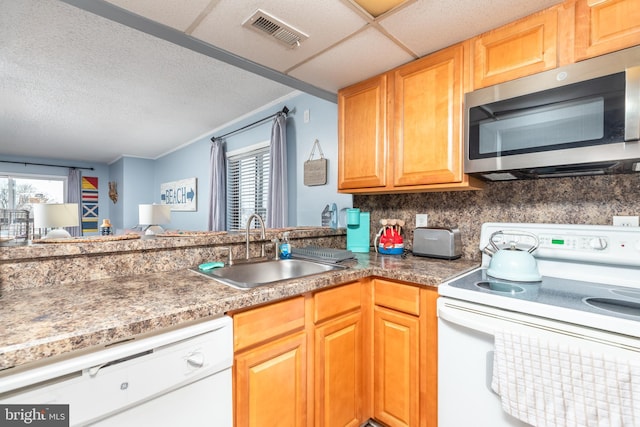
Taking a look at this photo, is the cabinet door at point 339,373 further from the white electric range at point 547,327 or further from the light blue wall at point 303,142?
the light blue wall at point 303,142

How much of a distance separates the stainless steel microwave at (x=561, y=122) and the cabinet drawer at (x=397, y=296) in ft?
2.23

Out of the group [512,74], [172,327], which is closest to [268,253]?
[172,327]

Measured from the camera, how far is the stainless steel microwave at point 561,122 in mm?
1059

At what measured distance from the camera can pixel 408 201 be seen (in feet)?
6.79

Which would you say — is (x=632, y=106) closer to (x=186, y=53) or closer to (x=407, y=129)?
(x=407, y=129)

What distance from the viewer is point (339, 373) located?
4.57ft

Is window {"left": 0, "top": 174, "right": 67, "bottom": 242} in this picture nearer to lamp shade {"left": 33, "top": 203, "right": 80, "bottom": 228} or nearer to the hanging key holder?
lamp shade {"left": 33, "top": 203, "right": 80, "bottom": 228}

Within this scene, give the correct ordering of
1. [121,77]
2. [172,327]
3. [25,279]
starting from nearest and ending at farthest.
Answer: [172,327] → [25,279] → [121,77]

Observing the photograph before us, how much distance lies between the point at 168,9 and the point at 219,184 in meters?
3.01

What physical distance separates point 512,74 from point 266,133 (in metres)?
2.60

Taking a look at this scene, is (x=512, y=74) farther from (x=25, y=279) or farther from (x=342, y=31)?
(x=25, y=279)

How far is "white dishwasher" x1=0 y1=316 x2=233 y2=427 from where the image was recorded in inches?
26.2

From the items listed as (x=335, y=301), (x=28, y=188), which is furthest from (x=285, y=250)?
(x=28, y=188)

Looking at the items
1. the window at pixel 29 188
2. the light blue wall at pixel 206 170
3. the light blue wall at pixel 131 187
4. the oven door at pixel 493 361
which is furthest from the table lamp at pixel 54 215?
the window at pixel 29 188
